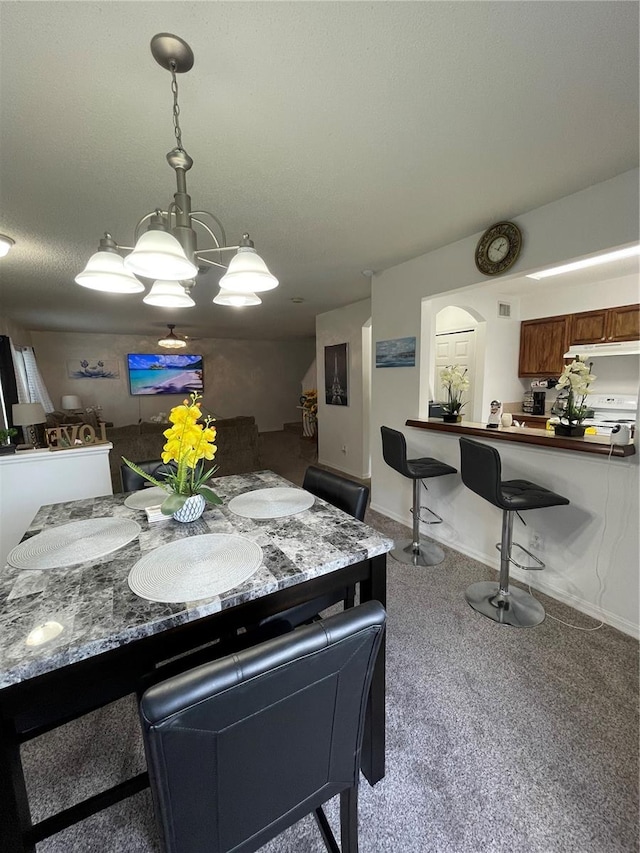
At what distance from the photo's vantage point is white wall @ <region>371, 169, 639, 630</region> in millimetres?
1850

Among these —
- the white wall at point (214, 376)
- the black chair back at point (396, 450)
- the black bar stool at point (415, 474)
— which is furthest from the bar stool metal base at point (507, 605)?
the white wall at point (214, 376)

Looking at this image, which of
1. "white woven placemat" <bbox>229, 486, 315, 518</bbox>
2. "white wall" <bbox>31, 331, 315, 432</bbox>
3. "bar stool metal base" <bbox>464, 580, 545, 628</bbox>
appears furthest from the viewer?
Result: "white wall" <bbox>31, 331, 315, 432</bbox>

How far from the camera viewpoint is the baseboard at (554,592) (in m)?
1.92

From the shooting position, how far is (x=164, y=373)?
25.6ft

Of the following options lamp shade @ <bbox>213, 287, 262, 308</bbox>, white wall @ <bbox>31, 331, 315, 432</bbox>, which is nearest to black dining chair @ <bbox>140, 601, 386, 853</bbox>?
lamp shade @ <bbox>213, 287, 262, 308</bbox>

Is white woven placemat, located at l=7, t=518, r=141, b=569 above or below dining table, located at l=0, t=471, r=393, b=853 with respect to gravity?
above

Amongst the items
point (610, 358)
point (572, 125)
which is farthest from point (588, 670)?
point (610, 358)

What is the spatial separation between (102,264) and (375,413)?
2.79 metres

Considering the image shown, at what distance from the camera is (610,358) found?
3852 millimetres

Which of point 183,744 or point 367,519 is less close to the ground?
point 183,744

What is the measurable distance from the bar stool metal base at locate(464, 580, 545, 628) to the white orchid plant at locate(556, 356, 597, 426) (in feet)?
3.72

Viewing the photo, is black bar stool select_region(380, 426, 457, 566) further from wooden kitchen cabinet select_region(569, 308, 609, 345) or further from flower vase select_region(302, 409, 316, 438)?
flower vase select_region(302, 409, 316, 438)

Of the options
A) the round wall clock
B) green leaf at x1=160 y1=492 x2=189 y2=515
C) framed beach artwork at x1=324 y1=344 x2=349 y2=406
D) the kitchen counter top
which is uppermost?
the round wall clock

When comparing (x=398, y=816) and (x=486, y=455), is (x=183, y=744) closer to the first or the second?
(x=398, y=816)
